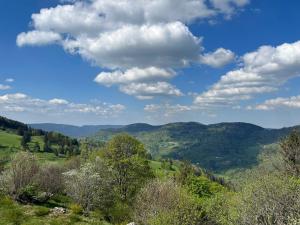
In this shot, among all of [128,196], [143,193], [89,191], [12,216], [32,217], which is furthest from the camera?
[128,196]

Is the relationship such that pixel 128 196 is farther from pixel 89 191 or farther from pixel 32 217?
pixel 32 217

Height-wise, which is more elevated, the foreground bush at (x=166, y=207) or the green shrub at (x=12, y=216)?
the foreground bush at (x=166, y=207)

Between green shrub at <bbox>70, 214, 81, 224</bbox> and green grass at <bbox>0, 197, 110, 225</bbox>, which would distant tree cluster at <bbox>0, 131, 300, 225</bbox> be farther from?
green grass at <bbox>0, 197, 110, 225</bbox>

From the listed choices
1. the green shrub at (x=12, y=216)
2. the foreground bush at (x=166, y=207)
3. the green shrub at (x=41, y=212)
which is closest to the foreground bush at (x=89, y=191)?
the green shrub at (x=41, y=212)

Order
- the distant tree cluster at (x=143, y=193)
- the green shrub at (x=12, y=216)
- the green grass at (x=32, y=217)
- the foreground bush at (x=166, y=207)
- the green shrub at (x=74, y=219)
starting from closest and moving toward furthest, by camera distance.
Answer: the foreground bush at (x=166, y=207), the green shrub at (x=12, y=216), the green grass at (x=32, y=217), the distant tree cluster at (x=143, y=193), the green shrub at (x=74, y=219)

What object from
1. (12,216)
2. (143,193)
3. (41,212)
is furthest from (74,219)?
(143,193)

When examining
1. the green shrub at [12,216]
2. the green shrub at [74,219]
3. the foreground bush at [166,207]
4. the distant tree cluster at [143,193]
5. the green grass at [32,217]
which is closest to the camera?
the foreground bush at [166,207]

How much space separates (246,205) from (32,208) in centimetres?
2574

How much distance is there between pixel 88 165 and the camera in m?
64.8

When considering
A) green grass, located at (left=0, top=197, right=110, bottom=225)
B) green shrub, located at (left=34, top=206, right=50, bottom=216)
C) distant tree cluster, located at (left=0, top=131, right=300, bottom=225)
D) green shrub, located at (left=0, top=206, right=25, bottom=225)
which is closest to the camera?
green shrub, located at (left=0, top=206, right=25, bottom=225)

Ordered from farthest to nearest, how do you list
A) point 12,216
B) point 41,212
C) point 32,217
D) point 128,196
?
point 128,196 → point 41,212 → point 32,217 → point 12,216

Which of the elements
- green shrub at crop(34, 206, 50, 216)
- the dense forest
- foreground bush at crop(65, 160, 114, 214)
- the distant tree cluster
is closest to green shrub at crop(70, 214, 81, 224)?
the dense forest

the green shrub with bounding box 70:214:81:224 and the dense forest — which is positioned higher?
the dense forest

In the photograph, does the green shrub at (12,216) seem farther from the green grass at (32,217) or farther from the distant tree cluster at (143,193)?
the distant tree cluster at (143,193)
